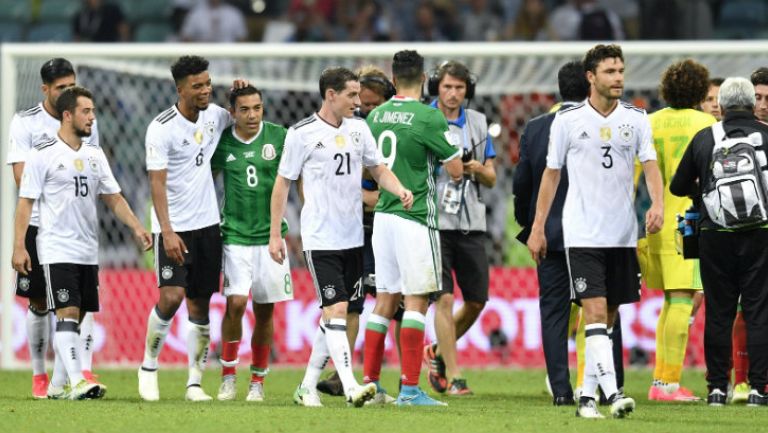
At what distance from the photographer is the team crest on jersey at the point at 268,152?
34.7 ft

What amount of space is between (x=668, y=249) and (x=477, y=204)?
1.70 metres

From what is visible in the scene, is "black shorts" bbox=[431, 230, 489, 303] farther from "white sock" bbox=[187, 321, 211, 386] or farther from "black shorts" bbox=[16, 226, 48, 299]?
"black shorts" bbox=[16, 226, 48, 299]

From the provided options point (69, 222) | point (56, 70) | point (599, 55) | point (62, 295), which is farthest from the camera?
point (56, 70)

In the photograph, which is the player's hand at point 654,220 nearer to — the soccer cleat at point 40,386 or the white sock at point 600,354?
the white sock at point 600,354

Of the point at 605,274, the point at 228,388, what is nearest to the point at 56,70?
the point at 228,388

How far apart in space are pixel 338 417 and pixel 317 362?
109 centimetres

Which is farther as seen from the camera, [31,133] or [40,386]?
[31,133]

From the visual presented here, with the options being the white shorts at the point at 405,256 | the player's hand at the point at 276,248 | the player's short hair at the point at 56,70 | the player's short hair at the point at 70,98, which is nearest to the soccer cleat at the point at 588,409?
the white shorts at the point at 405,256

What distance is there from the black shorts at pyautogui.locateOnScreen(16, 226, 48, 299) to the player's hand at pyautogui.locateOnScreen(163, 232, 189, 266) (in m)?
1.32

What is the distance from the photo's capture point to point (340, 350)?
31.2 ft

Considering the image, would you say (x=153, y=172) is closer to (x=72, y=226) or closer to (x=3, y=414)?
(x=72, y=226)

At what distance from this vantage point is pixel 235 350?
34.9ft

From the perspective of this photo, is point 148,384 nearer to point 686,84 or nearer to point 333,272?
point 333,272

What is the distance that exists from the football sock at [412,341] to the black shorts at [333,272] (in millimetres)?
415
